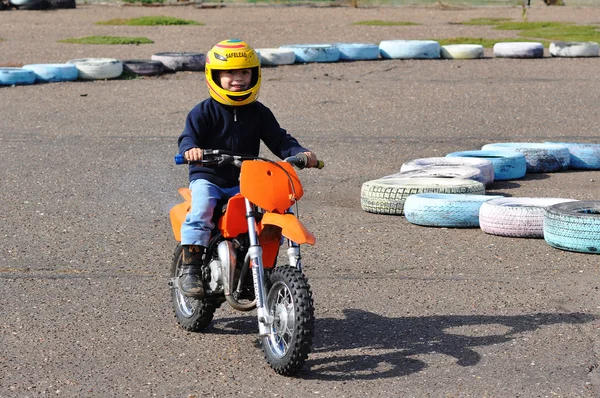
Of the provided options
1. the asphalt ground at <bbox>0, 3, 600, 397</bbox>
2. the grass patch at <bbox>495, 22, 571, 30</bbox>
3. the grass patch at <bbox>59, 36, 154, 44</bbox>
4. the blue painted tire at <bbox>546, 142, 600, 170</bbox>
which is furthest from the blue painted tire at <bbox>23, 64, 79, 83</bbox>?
the grass patch at <bbox>495, 22, 571, 30</bbox>

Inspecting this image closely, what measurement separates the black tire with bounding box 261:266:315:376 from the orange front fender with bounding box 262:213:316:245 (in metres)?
0.14

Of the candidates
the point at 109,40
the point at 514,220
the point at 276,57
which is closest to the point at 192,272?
the point at 514,220

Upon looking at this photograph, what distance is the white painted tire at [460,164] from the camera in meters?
8.12

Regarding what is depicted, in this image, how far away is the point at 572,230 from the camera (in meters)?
6.05

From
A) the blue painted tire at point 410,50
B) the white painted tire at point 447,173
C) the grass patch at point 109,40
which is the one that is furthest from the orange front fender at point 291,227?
the grass patch at point 109,40

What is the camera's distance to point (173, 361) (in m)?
4.35

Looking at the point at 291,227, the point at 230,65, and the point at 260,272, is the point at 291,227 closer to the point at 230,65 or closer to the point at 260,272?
the point at 260,272

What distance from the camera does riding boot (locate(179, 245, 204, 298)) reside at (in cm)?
454

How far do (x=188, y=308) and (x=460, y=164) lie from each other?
4.01 meters

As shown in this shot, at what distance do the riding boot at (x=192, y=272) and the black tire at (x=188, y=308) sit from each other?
7 cm

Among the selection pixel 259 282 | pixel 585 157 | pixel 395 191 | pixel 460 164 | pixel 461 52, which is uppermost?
pixel 259 282

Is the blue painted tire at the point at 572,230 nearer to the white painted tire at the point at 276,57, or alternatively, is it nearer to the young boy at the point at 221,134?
the young boy at the point at 221,134

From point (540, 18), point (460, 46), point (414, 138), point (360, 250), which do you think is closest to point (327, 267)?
point (360, 250)

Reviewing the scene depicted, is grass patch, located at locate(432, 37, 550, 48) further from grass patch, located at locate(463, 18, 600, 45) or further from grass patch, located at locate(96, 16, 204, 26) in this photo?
grass patch, located at locate(96, 16, 204, 26)
